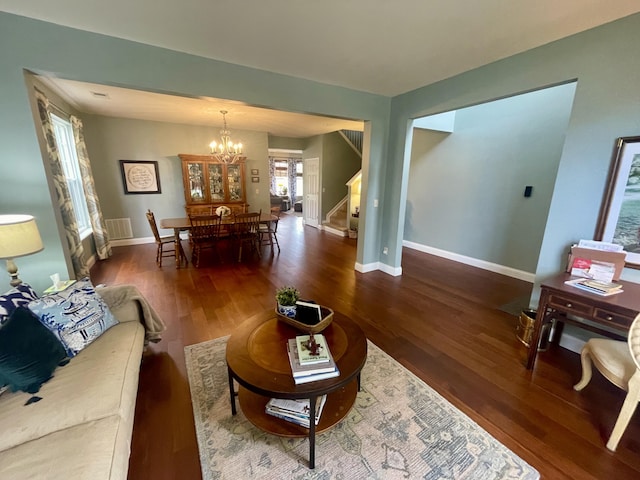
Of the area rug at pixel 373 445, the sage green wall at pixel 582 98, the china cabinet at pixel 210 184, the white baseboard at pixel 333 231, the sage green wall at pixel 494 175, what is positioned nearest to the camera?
the area rug at pixel 373 445

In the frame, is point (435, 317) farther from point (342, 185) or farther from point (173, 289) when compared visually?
point (342, 185)

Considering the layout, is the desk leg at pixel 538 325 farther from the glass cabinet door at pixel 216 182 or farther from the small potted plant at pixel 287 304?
the glass cabinet door at pixel 216 182

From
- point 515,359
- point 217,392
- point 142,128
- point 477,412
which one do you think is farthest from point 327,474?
point 142,128

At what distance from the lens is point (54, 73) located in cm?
207

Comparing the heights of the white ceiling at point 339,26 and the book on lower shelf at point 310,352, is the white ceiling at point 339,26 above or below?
above

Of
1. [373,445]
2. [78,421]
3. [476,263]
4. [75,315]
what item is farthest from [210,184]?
[373,445]

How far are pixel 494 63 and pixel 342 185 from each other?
5.41m

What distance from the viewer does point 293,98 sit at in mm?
3043

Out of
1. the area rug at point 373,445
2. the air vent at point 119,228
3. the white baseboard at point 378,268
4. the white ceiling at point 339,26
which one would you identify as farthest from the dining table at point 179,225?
the area rug at point 373,445

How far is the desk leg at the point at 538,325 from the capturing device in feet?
6.61

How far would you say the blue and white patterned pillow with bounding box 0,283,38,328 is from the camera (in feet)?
4.67

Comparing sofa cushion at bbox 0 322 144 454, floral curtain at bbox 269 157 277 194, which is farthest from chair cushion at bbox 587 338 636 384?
floral curtain at bbox 269 157 277 194

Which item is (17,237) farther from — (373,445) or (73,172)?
(73,172)

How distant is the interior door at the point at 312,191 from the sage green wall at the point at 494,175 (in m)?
3.02
